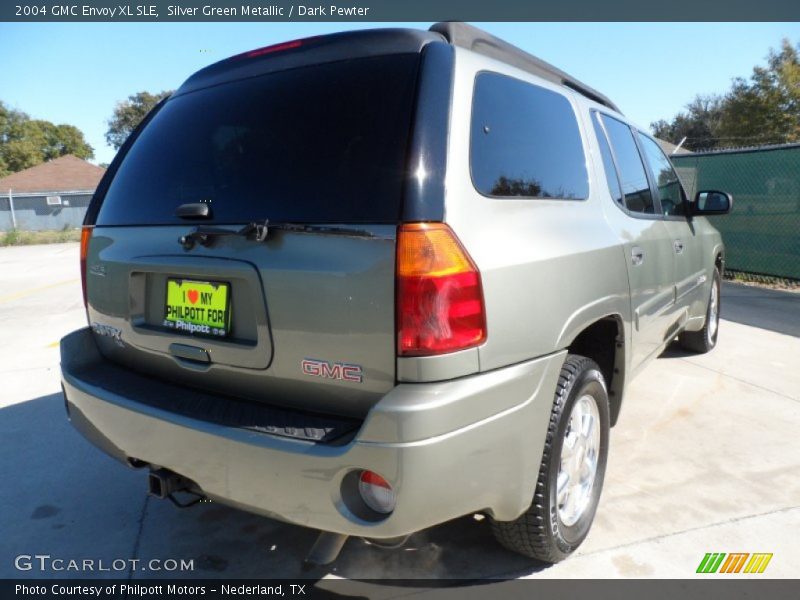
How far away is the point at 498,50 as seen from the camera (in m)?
2.26

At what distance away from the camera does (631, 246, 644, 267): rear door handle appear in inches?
111

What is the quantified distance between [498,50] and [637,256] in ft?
4.16

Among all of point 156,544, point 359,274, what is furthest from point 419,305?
point 156,544

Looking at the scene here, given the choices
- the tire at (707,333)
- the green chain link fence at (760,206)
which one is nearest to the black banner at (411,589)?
the tire at (707,333)

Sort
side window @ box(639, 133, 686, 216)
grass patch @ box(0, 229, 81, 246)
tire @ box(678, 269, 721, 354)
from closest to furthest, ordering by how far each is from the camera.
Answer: side window @ box(639, 133, 686, 216) < tire @ box(678, 269, 721, 354) < grass patch @ box(0, 229, 81, 246)

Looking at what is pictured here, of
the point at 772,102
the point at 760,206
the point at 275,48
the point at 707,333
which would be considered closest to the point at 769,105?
the point at 772,102

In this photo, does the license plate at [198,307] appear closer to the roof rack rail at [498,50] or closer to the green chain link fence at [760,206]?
the roof rack rail at [498,50]

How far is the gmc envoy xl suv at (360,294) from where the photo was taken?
1.68m

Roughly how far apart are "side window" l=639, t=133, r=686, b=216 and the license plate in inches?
114

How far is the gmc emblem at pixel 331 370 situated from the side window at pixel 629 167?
75.9 inches

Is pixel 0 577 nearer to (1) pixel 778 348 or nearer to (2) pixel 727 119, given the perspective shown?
(1) pixel 778 348

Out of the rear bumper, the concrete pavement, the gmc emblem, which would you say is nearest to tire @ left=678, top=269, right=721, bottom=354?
the concrete pavement

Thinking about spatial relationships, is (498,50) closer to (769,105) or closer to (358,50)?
(358,50)

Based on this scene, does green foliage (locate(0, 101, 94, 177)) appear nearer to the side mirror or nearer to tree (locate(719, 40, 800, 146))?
tree (locate(719, 40, 800, 146))
